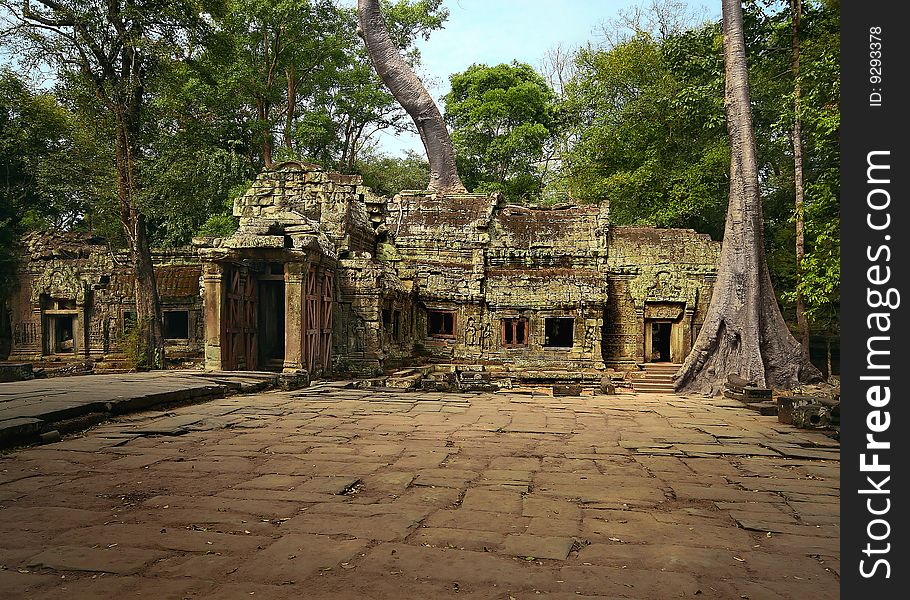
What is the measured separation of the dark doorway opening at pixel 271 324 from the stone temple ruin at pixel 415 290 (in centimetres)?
4

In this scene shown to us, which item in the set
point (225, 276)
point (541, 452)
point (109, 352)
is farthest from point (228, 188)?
point (541, 452)

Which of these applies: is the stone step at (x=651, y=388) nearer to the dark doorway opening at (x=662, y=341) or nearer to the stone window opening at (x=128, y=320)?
the dark doorway opening at (x=662, y=341)

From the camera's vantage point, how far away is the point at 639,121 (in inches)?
931

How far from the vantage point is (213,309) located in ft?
42.4

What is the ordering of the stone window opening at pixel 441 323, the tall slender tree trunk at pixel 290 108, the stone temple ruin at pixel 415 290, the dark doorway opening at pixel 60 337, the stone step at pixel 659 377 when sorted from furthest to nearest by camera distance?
the tall slender tree trunk at pixel 290 108
the dark doorway opening at pixel 60 337
the stone window opening at pixel 441 323
the stone step at pixel 659 377
the stone temple ruin at pixel 415 290

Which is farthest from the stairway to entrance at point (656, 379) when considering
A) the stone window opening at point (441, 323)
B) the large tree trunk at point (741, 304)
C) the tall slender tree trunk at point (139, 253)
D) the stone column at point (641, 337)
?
the tall slender tree trunk at point (139, 253)

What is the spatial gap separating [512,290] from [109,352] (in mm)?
14375

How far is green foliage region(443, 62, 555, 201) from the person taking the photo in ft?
90.9

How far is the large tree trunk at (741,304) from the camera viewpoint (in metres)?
14.8

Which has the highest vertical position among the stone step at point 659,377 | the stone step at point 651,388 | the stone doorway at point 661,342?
the stone doorway at point 661,342

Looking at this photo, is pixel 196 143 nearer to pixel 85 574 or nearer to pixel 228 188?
pixel 228 188

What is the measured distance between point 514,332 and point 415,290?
326cm

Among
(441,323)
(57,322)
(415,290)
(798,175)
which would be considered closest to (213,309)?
(415,290)

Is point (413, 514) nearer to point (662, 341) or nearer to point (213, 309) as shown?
point (213, 309)
